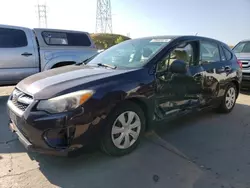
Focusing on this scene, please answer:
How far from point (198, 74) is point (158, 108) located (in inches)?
45.1

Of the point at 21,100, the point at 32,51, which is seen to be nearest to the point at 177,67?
the point at 21,100

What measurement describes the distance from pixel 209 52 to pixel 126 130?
250 centimetres

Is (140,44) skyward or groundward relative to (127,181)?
skyward

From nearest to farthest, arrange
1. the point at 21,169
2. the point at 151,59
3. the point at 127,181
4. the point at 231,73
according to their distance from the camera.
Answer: the point at 127,181
the point at 21,169
the point at 151,59
the point at 231,73

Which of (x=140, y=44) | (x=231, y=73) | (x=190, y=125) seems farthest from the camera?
(x=231, y=73)

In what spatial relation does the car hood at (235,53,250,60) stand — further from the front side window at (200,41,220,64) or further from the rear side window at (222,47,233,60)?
the front side window at (200,41,220,64)

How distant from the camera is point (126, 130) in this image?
3.48 m

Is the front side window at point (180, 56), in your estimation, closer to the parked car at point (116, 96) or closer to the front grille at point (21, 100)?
the parked car at point (116, 96)

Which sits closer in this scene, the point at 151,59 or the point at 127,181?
the point at 127,181

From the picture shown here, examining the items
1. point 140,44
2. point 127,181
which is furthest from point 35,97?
point 140,44

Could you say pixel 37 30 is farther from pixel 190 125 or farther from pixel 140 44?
pixel 190 125

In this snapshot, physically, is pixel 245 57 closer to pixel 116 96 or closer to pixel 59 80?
pixel 116 96

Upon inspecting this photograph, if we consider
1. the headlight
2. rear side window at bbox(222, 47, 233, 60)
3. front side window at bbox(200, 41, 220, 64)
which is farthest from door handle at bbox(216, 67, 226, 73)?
the headlight

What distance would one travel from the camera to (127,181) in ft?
9.70
